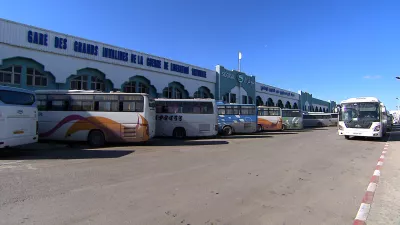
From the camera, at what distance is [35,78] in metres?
18.3

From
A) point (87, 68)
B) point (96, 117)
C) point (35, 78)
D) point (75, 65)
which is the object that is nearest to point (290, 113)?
point (87, 68)

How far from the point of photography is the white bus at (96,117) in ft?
47.3

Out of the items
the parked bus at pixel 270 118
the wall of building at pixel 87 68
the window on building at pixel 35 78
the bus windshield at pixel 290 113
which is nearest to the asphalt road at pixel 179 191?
the window on building at pixel 35 78

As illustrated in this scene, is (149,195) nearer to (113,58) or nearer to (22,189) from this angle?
(22,189)

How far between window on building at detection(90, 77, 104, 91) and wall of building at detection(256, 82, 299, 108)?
93.9ft

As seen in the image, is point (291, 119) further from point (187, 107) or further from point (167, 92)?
point (187, 107)

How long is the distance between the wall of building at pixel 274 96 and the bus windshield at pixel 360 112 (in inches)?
1035

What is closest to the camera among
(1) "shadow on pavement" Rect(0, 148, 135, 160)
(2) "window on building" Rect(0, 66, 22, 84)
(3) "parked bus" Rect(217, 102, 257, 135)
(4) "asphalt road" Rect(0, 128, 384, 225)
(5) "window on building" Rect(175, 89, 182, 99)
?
(4) "asphalt road" Rect(0, 128, 384, 225)

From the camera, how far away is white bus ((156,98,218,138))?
745 inches

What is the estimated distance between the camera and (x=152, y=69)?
25812mm

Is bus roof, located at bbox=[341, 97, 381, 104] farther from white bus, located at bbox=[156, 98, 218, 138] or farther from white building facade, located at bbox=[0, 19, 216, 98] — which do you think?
white building facade, located at bbox=[0, 19, 216, 98]

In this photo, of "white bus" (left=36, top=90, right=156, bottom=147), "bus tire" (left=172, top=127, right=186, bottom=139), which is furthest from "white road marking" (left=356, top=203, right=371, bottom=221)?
"bus tire" (left=172, top=127, right=186, bottom=139)

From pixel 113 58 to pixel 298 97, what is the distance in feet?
167

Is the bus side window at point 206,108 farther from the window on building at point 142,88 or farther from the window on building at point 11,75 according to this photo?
the window on building at point 11,75
